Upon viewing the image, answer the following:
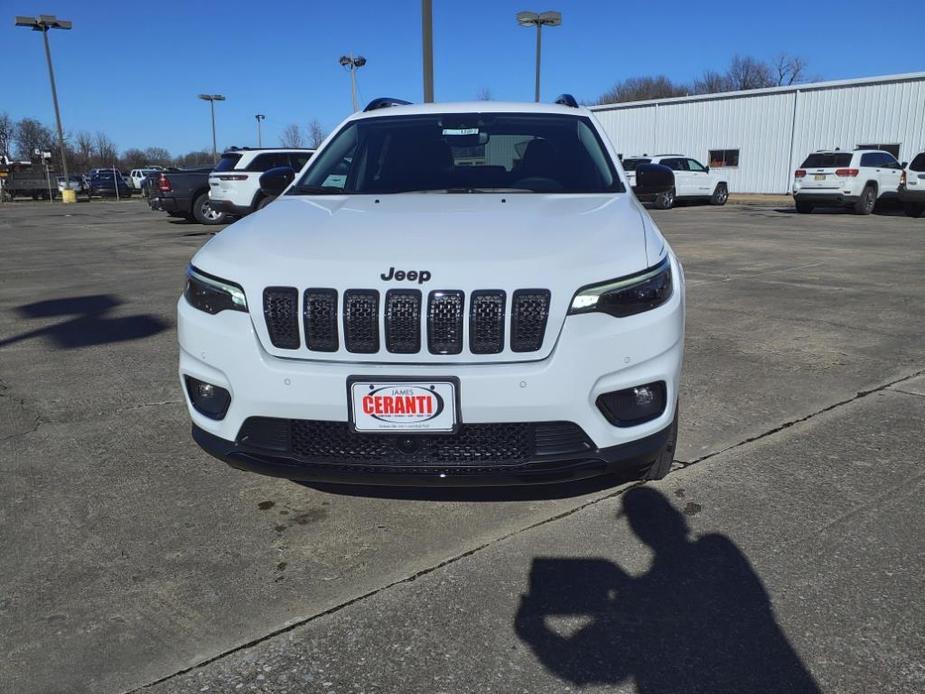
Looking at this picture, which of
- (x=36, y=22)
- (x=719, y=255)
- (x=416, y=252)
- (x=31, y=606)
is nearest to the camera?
(x=31, y=606)

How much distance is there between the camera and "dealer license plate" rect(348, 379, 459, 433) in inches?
98.2

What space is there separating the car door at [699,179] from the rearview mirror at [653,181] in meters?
22.4

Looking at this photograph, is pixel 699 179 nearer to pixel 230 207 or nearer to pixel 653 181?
pixel 230 207

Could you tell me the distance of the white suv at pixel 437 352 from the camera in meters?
2.52

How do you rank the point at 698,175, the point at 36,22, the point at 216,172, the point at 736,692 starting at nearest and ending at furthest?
the point at 736,692
the point at 216,172
the point at 698,175
the point at 36,22

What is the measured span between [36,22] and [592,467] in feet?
159

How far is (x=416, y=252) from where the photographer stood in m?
2.67

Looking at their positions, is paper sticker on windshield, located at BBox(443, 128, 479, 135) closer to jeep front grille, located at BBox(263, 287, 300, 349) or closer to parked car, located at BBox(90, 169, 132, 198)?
jeep front grille, located at BBox(263, 287, 300, 349)

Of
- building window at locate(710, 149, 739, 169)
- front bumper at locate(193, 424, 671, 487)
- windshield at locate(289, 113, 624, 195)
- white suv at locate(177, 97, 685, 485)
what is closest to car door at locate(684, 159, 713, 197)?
building window at locate(710, 149, 739, 169)

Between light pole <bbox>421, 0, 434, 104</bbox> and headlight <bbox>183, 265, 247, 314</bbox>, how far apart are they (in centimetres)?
1129

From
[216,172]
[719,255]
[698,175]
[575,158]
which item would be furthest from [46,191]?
[575,158]

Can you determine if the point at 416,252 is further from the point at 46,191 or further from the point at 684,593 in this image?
the point at 46,191

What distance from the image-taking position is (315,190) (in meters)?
4.04

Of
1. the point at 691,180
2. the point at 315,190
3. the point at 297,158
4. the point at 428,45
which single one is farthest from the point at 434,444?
the point at 691,180
